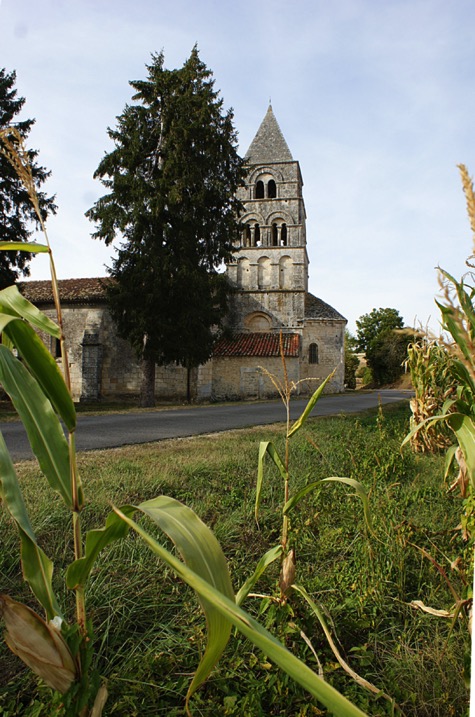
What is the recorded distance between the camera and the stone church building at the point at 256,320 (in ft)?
77.1

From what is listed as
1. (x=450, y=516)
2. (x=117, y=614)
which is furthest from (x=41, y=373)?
(x=450, y=516)

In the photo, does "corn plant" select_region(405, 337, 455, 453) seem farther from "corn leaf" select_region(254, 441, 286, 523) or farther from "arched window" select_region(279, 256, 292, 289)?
"arched window" select_region(279, 256, 292, 289)

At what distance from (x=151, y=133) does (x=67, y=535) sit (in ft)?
60.9

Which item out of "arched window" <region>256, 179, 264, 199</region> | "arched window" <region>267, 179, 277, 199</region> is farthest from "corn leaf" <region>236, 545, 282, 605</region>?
"arched window" <region>256, 179, 264, 199</region>

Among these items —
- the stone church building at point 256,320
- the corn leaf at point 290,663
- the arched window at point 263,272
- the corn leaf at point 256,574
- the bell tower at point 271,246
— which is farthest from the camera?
the arched window at point 263,272

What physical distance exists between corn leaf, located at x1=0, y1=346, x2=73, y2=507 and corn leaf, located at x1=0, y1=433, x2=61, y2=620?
0.08m

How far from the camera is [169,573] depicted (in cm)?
240

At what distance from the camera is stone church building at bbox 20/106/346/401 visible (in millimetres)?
23500

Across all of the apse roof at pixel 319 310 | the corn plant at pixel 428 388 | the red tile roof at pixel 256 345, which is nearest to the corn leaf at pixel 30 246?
the corn plant at pixel 428 388

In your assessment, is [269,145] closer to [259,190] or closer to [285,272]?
[259,190]

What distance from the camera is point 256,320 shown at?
92.7 ft

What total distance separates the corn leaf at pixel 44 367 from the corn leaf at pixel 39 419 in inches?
1.3

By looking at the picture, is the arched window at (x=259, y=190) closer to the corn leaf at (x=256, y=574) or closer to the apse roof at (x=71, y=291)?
the apse roof at (x=71, y=291)

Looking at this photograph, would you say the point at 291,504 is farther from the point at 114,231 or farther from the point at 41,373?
the point at 114,231
